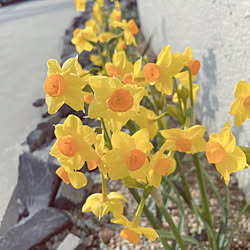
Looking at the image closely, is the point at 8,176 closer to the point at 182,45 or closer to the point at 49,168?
the point at 49,168

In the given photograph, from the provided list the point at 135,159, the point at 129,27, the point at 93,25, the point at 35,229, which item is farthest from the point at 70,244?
the point at 93,25

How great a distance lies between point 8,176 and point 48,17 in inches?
40.0

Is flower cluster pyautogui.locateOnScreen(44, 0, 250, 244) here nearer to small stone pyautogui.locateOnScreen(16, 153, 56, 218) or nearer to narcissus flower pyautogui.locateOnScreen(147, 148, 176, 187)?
narcissus flower pyautogui.locateOnScreen(147, 148, 176, 187)

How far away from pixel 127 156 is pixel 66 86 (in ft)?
0.40

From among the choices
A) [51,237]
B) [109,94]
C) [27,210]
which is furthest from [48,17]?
[109,94]

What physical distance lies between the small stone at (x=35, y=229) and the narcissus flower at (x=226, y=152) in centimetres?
67

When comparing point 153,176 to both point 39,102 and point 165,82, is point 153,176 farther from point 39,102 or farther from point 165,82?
point 39,102

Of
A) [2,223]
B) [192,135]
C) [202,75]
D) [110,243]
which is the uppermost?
[192,135]

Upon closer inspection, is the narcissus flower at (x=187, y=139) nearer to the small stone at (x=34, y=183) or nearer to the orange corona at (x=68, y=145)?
the orange corona at (x=68, y=145)

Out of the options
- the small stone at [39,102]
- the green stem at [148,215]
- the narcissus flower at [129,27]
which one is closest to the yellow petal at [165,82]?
the green stem at [148,215]

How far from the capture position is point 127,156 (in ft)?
1.11

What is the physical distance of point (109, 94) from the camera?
1.07 ft

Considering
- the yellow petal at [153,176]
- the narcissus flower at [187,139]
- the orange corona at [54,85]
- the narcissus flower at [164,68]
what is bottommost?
the yellow petal at [153,176]

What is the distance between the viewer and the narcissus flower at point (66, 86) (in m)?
0.35
